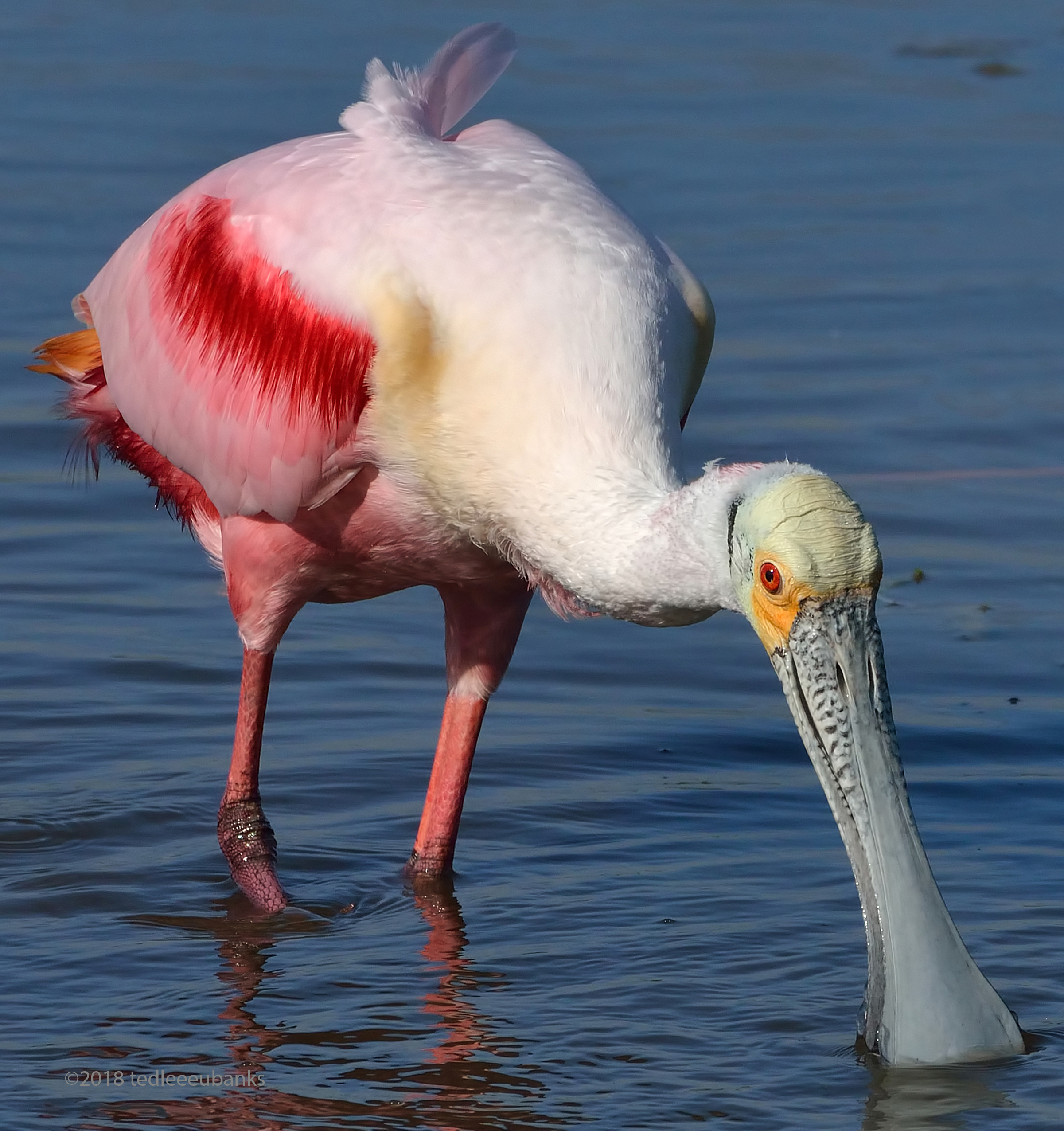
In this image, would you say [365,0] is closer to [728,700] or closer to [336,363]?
[728,700]

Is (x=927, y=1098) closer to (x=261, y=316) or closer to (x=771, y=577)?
(x=771, y=577)

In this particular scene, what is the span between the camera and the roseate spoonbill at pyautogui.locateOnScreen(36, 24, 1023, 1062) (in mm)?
6434

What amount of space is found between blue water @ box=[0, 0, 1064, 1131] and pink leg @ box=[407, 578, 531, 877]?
158 millimetres

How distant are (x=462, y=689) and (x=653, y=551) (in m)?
1.92

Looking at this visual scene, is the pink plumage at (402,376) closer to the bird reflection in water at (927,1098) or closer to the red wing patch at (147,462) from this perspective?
the red wing patch at (147,462)

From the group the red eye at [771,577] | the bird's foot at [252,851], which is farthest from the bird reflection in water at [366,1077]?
the red eye at [771,577]

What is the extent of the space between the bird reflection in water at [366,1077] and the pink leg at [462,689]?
90cm

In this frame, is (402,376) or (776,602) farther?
(402,376)

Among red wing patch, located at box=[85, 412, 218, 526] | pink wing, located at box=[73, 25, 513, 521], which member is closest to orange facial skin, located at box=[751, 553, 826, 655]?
pink wing, located at box=[73, 25, 513, 521]

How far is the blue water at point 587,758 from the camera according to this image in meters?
6.73

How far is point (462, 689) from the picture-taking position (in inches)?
334

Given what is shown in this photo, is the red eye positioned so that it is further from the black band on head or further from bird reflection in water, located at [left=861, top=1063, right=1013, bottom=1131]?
bird reflection in water, located at [left=861, top=1063, right=1013, bottom=1131]

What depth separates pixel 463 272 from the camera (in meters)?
7.35

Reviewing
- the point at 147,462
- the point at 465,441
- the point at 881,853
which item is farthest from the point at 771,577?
the point at 147,462
